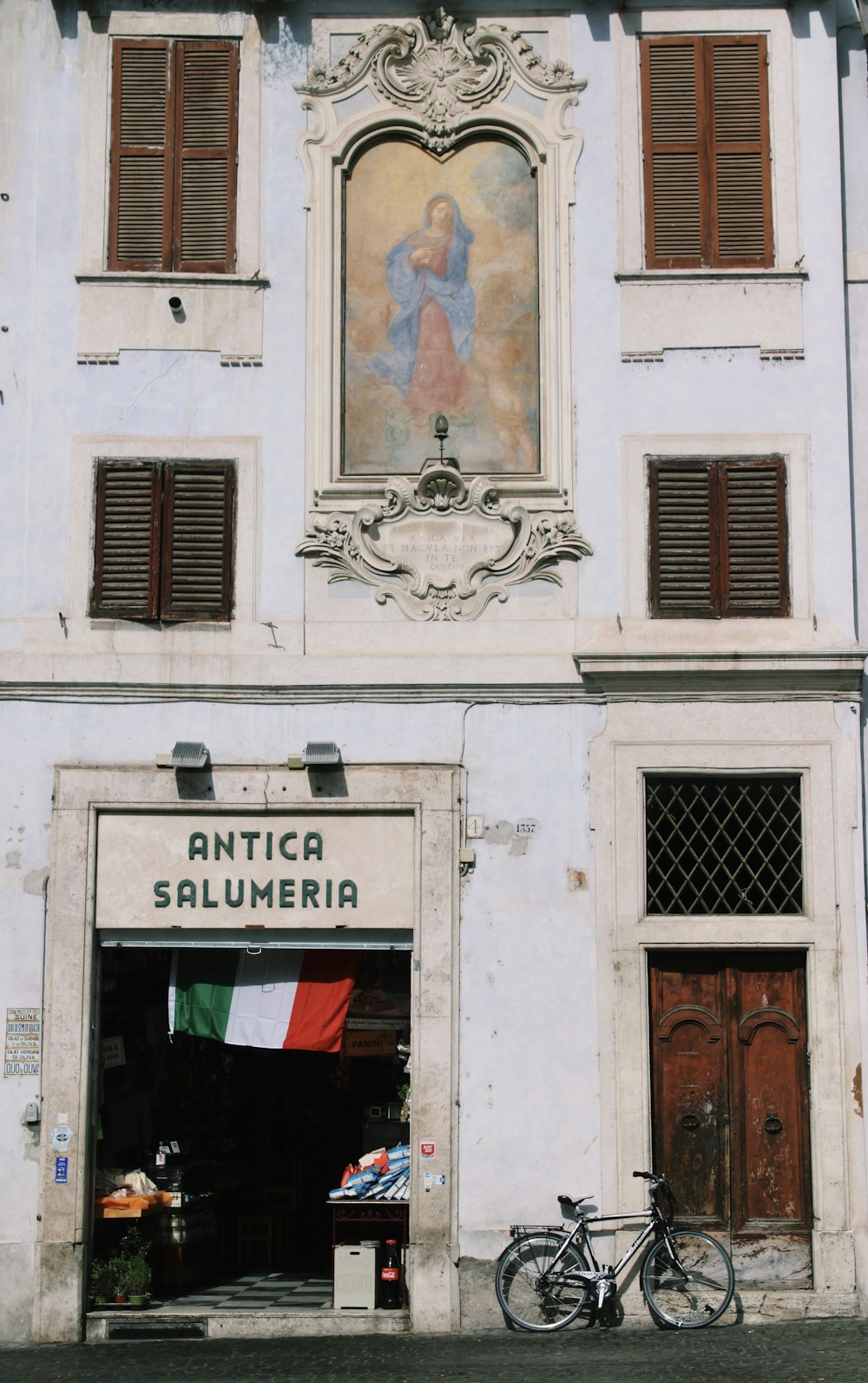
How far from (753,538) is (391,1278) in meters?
6.46

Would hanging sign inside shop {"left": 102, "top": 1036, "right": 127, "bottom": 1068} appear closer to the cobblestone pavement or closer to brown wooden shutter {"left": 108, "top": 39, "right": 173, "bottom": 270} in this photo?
the cobblestone pavement

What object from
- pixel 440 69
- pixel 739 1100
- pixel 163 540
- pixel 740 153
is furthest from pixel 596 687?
pixel 440 69

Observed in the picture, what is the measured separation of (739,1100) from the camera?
13188 mm

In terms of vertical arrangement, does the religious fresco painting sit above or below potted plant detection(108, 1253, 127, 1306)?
above

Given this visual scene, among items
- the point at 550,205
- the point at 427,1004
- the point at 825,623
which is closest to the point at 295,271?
the point at 550,205

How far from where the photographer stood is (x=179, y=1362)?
12047 millimetres

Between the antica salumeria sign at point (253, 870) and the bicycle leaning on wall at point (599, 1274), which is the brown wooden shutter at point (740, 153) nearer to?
the antica salumeria sign at point (253, 870)

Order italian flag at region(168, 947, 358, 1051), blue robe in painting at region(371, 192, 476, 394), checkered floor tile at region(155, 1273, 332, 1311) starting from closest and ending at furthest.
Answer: checkered floor tile at region(155, 1273, 332, 1311)
italian flag at region(168, 947, 358, 1051)
blue robe in painting at region(371, 192, 476, 394)

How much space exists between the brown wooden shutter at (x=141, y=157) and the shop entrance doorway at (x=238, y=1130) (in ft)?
18.9

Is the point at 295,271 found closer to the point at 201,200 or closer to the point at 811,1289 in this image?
the point at 201,200

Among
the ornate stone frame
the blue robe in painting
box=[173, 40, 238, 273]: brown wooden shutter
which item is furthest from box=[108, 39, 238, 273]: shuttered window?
the blue robe in painting

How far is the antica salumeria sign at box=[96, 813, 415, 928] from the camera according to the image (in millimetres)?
13492

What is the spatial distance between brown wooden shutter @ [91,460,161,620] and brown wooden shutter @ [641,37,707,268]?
4548mm

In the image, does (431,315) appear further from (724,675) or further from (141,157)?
(724,675)
